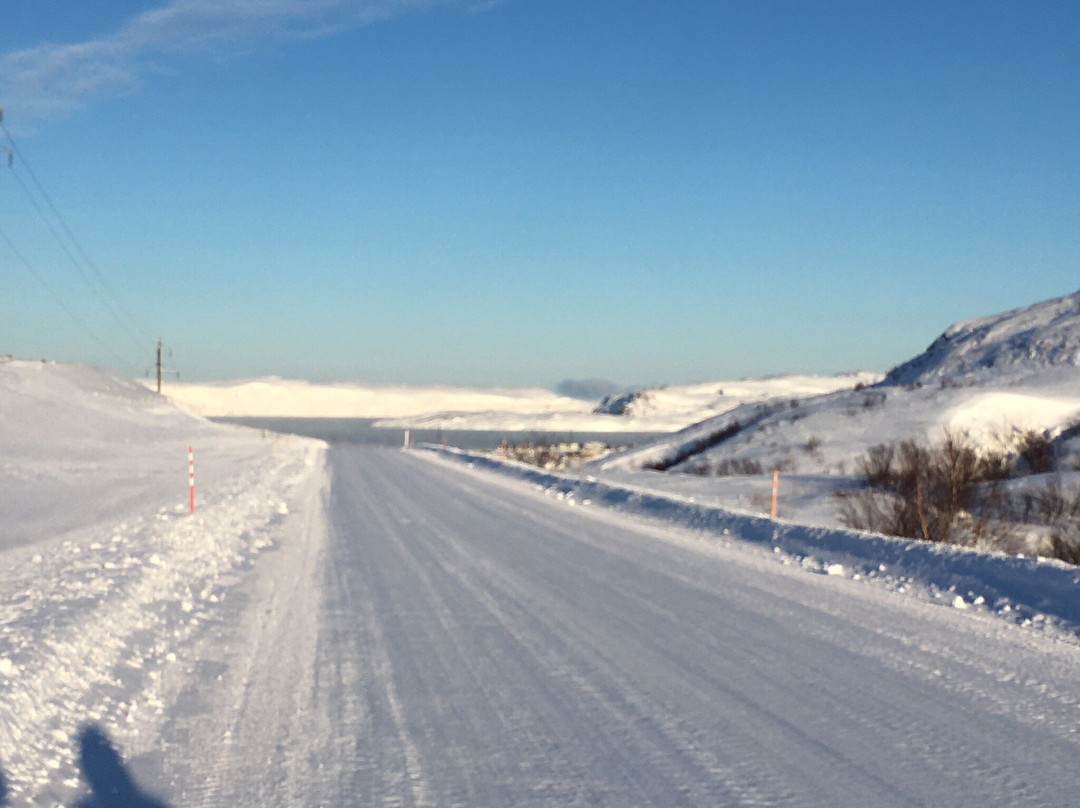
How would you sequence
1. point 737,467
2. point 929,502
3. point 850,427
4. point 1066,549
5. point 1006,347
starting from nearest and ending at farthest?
point 1066,549, point 929,502, point 737,467, point 850,427, point 1006,347

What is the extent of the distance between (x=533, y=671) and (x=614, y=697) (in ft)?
2.78

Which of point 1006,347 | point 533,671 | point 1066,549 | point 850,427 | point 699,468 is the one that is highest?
point 1006,347

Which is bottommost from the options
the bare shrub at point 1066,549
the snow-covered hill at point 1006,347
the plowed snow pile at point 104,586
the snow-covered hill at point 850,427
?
the plowed snow pile at point 104,586

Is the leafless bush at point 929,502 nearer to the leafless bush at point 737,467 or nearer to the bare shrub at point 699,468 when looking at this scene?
the leafless bush at point 737,467

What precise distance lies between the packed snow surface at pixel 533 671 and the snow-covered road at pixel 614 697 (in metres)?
0.02

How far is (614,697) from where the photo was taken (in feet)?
19.9

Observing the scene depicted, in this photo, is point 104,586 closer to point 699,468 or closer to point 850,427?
point 699,468

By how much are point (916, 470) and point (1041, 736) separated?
11313 millimetres

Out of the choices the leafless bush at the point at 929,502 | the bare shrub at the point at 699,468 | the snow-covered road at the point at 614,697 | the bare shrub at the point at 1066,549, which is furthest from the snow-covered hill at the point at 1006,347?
the snow-covered road at the point at 614,697

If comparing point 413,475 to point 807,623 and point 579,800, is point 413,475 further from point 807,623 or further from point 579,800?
point 579,800

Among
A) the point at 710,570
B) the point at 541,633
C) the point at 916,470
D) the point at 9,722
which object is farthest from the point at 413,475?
the point at 9,722

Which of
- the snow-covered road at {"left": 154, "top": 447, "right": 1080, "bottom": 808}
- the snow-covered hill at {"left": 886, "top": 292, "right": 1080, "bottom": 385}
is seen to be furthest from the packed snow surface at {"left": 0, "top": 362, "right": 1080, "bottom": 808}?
the snow-covered hill at {"left": 886, "top": 292, "right": 1080, "bottom": 385}

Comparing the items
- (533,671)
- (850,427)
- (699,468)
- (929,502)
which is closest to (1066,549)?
(929,502)

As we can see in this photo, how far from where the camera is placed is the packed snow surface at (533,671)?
4.71m
